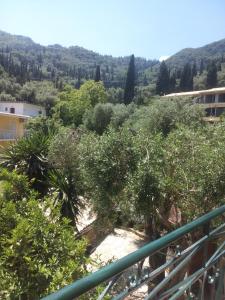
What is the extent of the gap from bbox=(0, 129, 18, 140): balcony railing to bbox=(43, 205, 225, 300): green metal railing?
99.9 ft

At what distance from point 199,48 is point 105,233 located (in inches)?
7495

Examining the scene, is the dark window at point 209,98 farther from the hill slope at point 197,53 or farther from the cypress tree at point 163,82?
the hill slope at point 197,53

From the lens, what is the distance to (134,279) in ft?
4.80

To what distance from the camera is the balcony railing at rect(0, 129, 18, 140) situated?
31247mm

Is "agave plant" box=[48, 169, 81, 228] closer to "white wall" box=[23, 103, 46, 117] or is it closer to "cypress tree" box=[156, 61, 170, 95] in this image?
"white wall" box=[23, 103, 46, 117]

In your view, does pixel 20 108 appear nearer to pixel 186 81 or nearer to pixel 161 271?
pixel 186 81

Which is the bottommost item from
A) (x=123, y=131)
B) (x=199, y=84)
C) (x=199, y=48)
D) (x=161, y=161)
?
(x=161, y=161)

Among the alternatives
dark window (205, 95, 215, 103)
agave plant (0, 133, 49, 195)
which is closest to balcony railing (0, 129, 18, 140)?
agave plant (0, 133, 49, 195)

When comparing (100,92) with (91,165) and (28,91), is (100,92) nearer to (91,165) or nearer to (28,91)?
(28,91)

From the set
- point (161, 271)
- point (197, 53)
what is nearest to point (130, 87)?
point (161, 271)

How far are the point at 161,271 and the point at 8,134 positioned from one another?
1238 inches

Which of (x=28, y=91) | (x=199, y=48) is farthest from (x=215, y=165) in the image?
(x=199, y=48)

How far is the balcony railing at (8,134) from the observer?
3125cm

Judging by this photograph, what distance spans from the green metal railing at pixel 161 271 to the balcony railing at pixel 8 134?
3044cm
